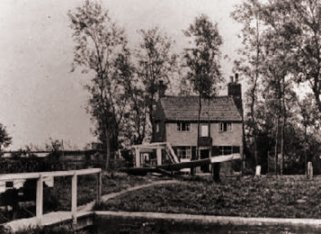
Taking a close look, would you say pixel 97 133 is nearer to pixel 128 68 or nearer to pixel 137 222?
pixel 128 68

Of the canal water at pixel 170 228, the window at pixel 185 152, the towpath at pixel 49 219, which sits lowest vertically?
the canal water at pixel 170 228

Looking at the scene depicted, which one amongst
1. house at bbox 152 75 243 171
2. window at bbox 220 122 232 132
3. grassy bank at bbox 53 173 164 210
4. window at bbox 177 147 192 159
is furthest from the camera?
window at bbox 220 122 232 132

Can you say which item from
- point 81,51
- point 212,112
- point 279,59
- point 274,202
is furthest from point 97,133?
point 274,202

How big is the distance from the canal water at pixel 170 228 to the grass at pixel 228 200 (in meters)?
1.21

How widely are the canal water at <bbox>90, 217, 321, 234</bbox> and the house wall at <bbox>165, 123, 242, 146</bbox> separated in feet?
147

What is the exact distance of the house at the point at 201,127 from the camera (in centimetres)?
6159

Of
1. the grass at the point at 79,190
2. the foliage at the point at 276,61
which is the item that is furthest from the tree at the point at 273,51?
the grass at the point at 79,190

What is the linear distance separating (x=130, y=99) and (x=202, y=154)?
1132 centimetres

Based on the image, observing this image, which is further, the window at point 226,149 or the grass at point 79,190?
the window at point 226,149

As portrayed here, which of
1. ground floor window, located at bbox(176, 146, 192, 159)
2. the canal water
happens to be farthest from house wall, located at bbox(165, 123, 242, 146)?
the canal water

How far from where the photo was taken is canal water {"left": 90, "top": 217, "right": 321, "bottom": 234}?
50.9ft

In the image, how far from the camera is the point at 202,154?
61156 millimetres

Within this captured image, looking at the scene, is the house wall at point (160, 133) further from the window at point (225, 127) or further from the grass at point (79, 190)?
the grass at point (79, 190)

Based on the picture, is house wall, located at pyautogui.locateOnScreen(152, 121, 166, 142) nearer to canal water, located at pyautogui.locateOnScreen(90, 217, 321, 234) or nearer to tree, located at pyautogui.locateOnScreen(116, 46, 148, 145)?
tree, located at pyautogui.locateOnScreen(116, 46, 148, 145)
